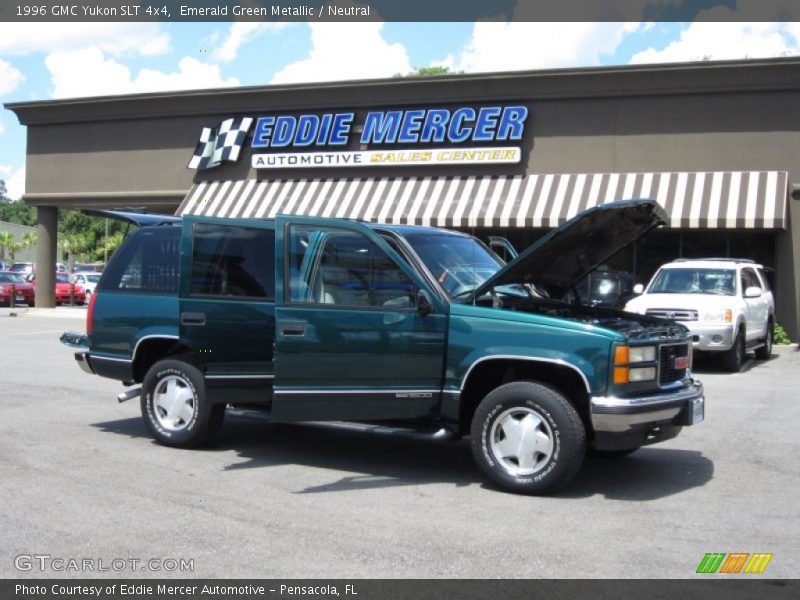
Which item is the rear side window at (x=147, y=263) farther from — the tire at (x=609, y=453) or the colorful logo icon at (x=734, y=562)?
the colorful logo icon at (x=734, y=562)

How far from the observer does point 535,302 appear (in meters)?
7.58

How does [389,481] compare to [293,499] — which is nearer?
[293,499]

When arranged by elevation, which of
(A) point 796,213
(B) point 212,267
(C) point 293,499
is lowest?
(C) point 293,499

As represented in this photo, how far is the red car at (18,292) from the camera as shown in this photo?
115 ft

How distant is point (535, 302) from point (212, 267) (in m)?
2.83

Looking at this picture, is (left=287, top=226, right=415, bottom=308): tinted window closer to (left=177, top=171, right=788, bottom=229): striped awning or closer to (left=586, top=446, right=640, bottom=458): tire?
(left=586, top=446, right=640, bottom=458): tire

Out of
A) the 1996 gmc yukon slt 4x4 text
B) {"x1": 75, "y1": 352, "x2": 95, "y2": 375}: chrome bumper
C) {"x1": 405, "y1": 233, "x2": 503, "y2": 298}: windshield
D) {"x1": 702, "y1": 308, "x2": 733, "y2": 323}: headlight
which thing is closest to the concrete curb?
{"x1": 702, "y1": 308, "x2": 733, "y2": 323}: headlight

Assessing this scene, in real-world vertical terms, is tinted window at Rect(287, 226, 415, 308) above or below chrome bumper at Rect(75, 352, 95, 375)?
above

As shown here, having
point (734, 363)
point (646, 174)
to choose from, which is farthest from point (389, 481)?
point (646, 174)

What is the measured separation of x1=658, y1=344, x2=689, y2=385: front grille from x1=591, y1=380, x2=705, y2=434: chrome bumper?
14 centimetres

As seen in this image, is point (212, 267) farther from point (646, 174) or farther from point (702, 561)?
point (646, 174)

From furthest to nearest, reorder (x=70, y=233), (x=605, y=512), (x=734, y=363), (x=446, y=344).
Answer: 1. (x=70, y=233)
2. (x=734, y=363)
3. (x=446, y=344)
4. (x=605, y=512)

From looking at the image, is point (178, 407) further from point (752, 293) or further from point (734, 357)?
point (752, 293)

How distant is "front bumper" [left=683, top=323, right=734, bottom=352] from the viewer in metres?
14.8
